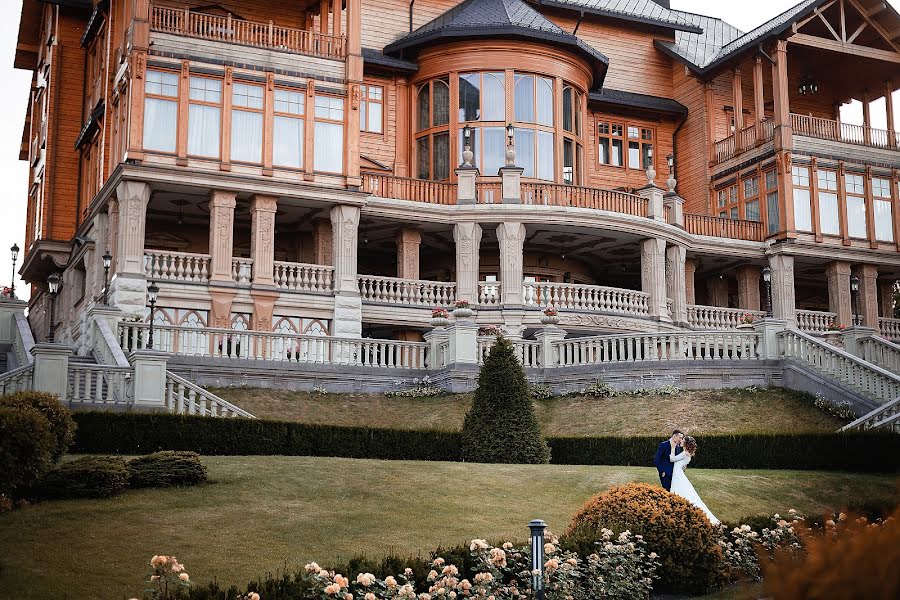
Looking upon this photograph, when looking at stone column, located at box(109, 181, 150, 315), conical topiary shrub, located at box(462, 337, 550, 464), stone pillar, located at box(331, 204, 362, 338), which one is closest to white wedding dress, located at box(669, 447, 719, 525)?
conical topiary shrub, located at box(462, 337, 550, 464)

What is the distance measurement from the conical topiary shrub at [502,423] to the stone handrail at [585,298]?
14725mm

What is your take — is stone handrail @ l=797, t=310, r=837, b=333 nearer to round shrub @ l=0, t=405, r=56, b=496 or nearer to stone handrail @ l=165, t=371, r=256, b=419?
stone handrail @ l=165, t=371, r=256, b=419

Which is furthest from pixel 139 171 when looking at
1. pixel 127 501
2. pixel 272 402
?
pixel 127 501

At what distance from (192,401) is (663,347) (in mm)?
12935

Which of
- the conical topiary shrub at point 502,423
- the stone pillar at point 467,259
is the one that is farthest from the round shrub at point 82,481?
the stone pillar at point 467,259

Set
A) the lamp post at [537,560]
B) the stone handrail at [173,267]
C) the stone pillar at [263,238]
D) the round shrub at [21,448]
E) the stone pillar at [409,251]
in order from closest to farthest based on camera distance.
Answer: the lamp post at [537,560], the round shrub at [21,448], the stone handrail at [173,267], the stone pillar at [263,238], the stone pillar at [409,251]

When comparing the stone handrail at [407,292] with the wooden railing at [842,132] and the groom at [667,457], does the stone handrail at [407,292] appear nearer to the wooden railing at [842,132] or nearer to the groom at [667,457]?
the wooden railing at [842,132]

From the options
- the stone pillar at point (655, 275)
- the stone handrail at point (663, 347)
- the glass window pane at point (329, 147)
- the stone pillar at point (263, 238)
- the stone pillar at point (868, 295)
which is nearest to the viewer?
the stone handrail at point (663, 347)

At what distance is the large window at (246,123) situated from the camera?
35.8 metres

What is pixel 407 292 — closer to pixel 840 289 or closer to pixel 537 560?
pixel 840 289

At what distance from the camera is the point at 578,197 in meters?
39.6

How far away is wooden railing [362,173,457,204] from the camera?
38.6 metres

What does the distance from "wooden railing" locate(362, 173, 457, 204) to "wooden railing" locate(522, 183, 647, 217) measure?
2.84 m

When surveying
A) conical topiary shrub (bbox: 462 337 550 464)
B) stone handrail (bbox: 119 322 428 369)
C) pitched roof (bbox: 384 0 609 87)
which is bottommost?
conical topiary shrub (bbox: 462 337 550 464)
